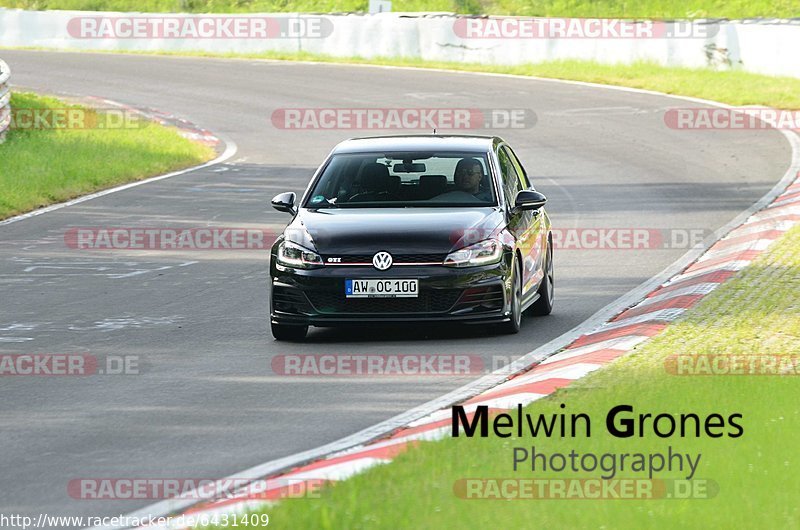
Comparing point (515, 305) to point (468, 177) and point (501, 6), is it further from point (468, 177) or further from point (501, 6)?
point (501, 6)

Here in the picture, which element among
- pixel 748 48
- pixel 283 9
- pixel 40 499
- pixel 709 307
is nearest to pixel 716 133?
pixel 748 48

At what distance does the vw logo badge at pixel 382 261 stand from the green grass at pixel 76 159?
991cm

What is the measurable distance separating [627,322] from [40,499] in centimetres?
636

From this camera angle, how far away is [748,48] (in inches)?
1455

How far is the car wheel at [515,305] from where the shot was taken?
12.0 metres

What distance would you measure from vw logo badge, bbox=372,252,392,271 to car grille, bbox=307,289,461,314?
A: 248 mm

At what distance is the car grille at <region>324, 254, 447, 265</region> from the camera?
11641 millimetres

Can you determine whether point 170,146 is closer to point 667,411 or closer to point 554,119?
point 554,119
